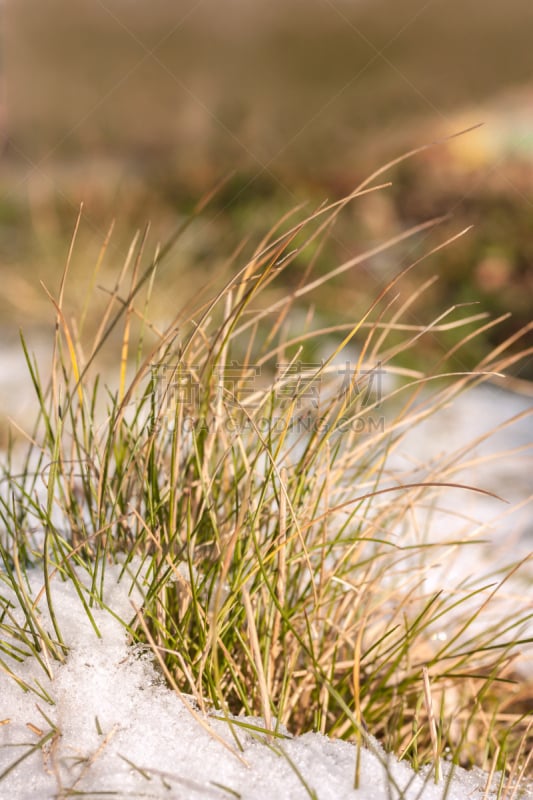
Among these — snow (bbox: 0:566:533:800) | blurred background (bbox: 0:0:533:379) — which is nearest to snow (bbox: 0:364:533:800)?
snow (bbox: 0:566:533:800)

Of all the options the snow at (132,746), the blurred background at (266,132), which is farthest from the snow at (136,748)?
the blurred background at (266,132)

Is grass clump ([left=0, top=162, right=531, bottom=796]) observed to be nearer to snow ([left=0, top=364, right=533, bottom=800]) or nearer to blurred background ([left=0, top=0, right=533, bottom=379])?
snow ([left=0, top=364, right=533, bottom=800])

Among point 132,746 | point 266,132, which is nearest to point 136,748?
point 132,746

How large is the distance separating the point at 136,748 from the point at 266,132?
3.30 meters

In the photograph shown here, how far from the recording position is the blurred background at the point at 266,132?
2488mm

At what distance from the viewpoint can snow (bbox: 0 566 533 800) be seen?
1.77 ft

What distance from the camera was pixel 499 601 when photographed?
1075 millimetres

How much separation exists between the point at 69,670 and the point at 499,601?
73 centimetres

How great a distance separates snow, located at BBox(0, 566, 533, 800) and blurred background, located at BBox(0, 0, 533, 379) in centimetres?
158

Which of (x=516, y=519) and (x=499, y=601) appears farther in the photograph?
(x=516, y=519)

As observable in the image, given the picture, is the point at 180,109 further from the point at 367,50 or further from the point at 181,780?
the point at 181,780

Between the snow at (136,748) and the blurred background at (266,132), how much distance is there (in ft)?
5.18

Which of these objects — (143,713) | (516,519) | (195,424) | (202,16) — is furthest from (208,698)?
(202,16)

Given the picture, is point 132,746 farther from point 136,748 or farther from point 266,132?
point 266,132
